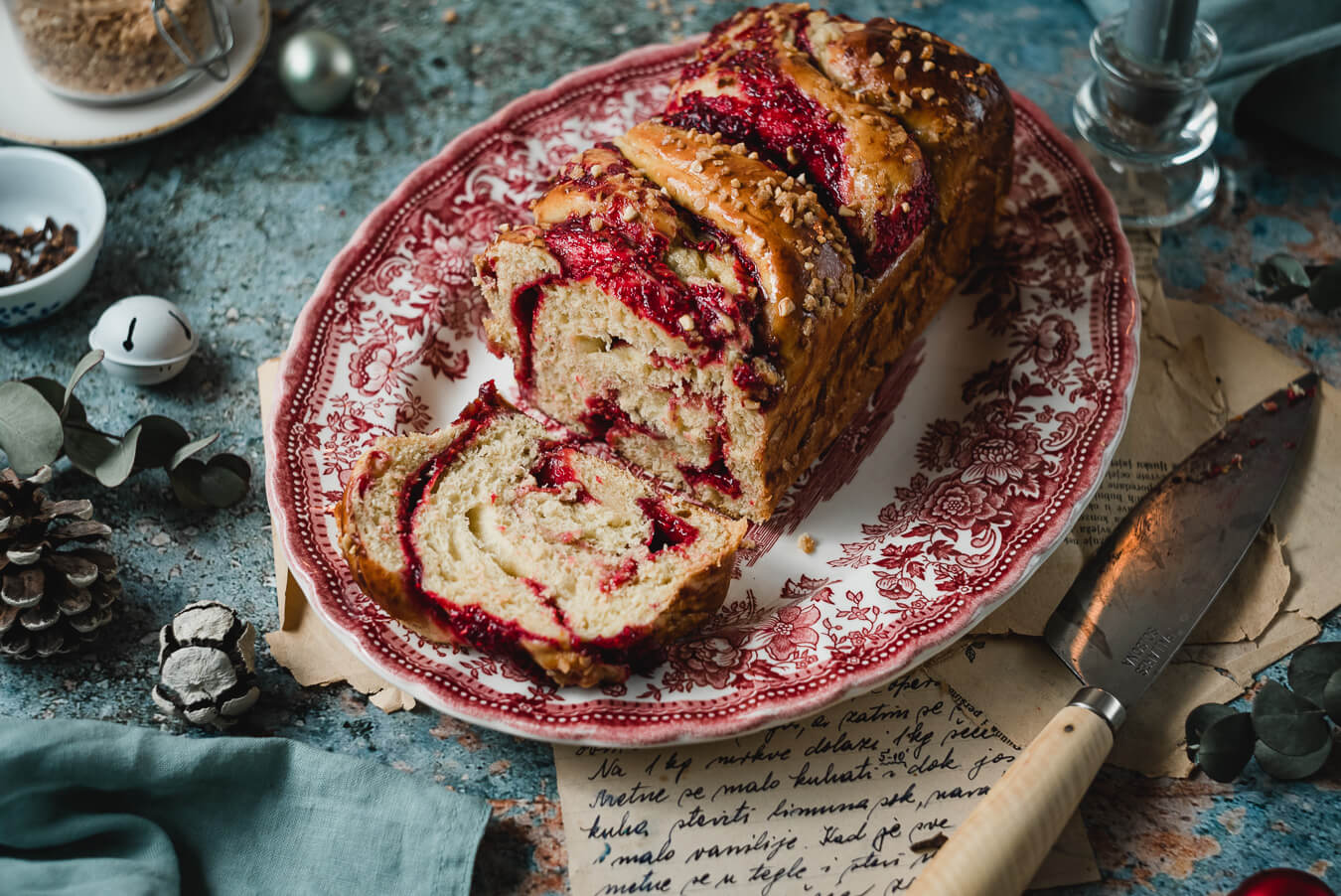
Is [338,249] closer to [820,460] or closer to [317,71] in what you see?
[317,71]

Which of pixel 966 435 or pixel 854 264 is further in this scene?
pixel 966 435

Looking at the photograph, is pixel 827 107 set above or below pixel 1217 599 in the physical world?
above

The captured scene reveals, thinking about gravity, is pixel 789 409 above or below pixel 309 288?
above

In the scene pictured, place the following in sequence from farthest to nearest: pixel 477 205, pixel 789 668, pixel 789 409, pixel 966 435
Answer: pixel 477 205
pixel 966 435
pixel 789 409
pixel 789 668

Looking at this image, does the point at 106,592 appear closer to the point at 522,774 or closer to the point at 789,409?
the point at 522,774

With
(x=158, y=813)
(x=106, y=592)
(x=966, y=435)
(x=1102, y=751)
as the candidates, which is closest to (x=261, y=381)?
(x=106, y=592)

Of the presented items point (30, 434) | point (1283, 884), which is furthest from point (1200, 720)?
point (30, 434)
